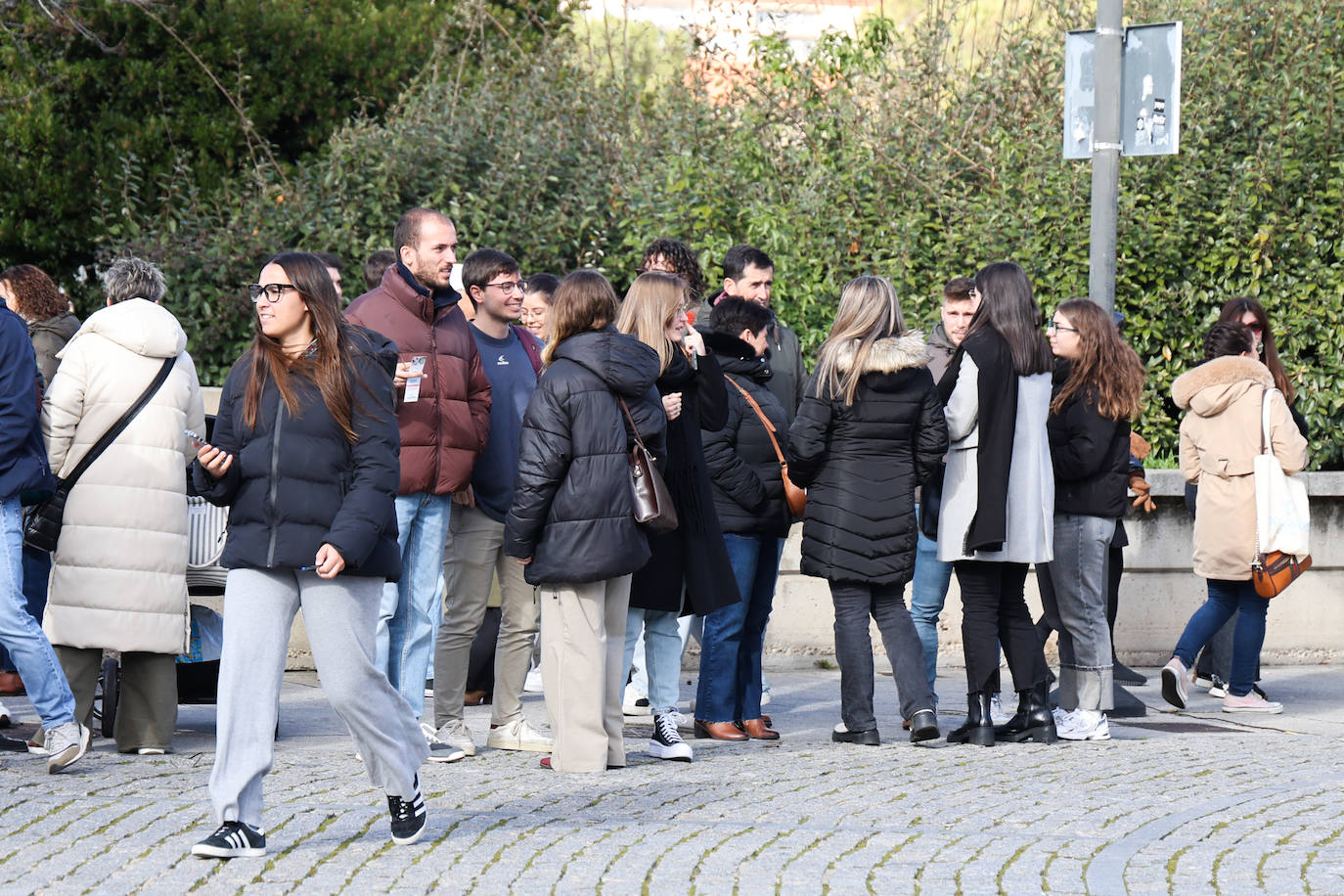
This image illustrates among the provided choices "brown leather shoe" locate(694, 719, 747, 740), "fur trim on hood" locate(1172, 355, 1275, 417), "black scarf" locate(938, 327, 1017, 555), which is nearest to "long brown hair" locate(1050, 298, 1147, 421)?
"black scarf" locate(938, 327, 1017, 555)

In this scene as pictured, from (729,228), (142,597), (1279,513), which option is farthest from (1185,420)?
(142,597)

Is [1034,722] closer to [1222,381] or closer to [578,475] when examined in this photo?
[1222,381]

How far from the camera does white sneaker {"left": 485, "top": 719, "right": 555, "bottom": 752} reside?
7.06 meters

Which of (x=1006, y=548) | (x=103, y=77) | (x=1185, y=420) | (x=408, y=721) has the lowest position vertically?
(x=408, y=721)

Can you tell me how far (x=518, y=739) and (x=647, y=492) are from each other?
1.29 meters

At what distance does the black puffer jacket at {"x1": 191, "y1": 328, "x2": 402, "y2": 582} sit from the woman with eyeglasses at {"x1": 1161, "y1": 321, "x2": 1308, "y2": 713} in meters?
5.12

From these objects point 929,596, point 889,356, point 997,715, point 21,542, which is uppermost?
A: point 889,356

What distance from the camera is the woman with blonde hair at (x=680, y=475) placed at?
6879 mm

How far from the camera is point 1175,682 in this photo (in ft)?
28.7

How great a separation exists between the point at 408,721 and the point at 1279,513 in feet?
17.0

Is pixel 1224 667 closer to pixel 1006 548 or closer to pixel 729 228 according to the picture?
pixel 1006 548

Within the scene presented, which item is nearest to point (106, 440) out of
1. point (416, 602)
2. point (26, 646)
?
point (26, 646)

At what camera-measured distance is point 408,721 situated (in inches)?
202

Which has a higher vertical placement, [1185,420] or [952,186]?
[952,186]
